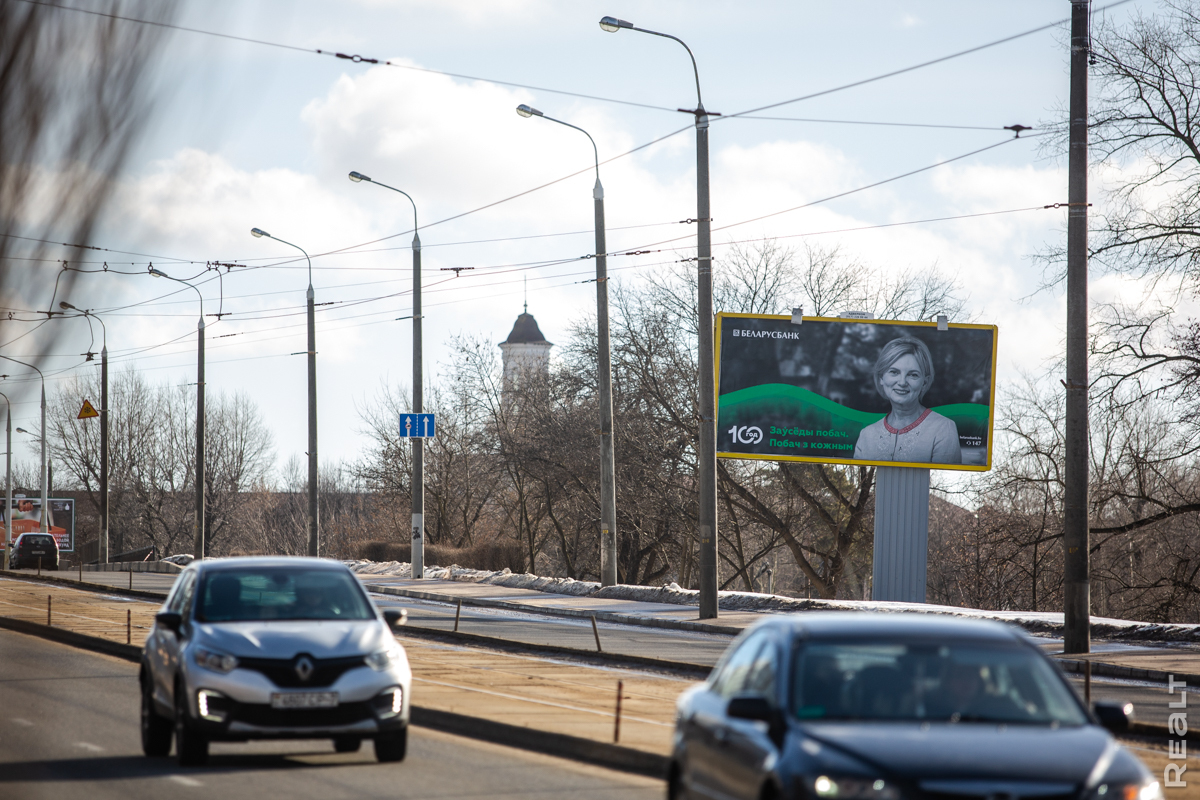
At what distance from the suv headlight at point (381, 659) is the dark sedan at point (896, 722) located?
3.64 meters

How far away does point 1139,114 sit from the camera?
29.0 metres

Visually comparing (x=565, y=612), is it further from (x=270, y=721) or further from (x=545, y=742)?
(x=270, y=721)

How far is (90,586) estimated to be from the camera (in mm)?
37250

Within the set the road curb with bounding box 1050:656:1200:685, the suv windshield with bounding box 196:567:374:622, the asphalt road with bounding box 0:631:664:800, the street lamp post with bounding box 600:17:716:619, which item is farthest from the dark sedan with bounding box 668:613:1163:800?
the street lamp post with bounding box 600:17:716:619

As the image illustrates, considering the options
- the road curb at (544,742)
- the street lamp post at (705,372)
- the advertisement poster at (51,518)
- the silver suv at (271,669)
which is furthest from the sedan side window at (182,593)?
the advertisement poster at (51,518)

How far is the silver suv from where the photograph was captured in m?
9.48

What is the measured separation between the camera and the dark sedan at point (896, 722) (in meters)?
5.11

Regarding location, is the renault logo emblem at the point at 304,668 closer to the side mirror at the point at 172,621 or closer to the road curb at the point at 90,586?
the side mirror at the point at 172,621

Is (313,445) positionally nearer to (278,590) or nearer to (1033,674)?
(278,590)

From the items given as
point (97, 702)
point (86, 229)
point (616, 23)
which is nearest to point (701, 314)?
point (616, 23)

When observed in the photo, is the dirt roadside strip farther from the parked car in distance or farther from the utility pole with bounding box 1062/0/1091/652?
the parked car in distance

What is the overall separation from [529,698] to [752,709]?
7847mm

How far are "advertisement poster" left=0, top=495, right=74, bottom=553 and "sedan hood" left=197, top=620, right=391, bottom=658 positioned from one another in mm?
82166


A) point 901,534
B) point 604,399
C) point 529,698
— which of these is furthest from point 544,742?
point 901,534
